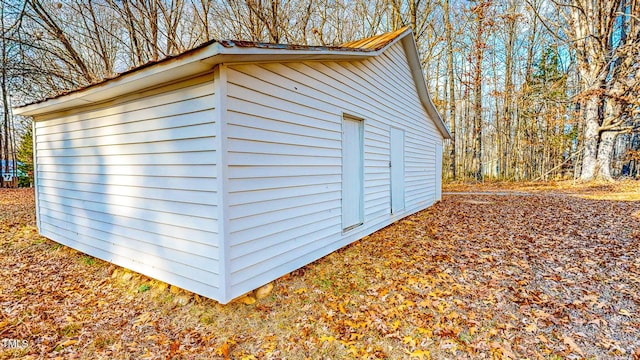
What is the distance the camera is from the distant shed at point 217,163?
3080 mm

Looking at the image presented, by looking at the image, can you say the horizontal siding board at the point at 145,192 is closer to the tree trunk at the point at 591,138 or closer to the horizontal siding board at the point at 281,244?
the horizontal siding board at the point at 281,244

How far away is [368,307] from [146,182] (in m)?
3.26

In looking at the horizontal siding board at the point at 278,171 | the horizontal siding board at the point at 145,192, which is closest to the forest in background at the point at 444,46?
the horizontal siding board at the point at 145,192

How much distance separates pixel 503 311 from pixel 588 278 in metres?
1.69

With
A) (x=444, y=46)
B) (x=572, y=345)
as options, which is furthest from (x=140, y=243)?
(x=444, y=46)

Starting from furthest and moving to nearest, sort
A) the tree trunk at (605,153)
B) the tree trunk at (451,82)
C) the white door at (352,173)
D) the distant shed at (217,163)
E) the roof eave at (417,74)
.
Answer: the tree trunk at (451,82) < the tree trunk at (605,153) < the roof eave at (417,74) < the white door at (352,173) < the distant shed at (217,163)

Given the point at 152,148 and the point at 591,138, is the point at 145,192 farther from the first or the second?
the point at 591,138

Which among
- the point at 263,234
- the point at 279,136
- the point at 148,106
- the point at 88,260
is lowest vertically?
the point at 88,260

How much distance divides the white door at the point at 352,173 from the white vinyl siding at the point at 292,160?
0.48 feet

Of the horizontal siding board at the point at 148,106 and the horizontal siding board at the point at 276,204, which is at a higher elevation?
the horizontal siding board at the point at 148,106

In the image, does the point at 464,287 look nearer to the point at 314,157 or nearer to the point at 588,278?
the point at 588,278

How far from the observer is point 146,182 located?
3.79 m

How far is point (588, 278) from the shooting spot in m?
3.83

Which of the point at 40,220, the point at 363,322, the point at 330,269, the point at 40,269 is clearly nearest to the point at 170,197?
the point at 330,269
